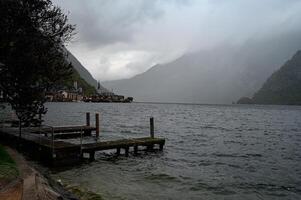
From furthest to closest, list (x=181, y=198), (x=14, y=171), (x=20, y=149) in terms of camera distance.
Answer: (x=20, y=149)
(x=181, y=198)
(x=14, y=171)

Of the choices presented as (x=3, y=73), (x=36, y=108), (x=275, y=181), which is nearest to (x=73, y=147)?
(x=36, y=108)

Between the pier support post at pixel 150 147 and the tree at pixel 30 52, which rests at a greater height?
the tree at pixel 30 52

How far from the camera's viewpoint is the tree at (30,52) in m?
17.0

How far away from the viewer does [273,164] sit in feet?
82.0

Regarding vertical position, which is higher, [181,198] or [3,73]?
[3,73]

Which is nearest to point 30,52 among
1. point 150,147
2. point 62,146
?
point 62,146

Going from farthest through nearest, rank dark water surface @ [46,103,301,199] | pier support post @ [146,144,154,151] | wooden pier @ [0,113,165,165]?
pier support post @ [146,144,154,151]
wooden pier @ [0,113,165,165]
dark water surface @ [46,103,301,199]

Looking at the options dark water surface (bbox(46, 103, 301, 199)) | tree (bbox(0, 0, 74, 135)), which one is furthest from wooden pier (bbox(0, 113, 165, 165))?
tree (bbox(0, 0, 74, 135))

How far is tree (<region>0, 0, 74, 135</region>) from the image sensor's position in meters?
17.0

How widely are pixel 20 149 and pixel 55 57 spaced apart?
10719 mm

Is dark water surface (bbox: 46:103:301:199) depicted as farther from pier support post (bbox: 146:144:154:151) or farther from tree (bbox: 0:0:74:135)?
tree (bbox: 0:0:74:135)

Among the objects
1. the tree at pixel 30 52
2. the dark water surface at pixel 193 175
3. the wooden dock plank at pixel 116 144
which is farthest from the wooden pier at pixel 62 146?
the tree at pixel 30 52

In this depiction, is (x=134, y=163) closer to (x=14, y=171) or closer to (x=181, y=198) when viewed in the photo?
(x=181, y=198)

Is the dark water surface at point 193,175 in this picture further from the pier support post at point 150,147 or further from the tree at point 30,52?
the tree at point 30,52
